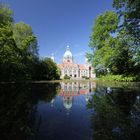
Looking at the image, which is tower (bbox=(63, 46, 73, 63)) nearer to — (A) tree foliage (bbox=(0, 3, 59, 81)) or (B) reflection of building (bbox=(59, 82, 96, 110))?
(A) tree foliage (bbox=(0, 3, 59, 81))

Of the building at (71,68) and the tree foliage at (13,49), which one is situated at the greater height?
the building at (71,68)

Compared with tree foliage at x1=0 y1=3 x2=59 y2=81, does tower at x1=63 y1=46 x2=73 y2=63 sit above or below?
above

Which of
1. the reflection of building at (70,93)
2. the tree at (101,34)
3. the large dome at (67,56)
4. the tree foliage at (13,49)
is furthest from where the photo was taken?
the large dome at (67,56)

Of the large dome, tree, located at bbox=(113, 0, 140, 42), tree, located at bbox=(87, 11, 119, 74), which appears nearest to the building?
the large dome

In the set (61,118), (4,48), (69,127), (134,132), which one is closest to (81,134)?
(69,127)

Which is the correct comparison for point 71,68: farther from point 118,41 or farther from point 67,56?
point 118,41

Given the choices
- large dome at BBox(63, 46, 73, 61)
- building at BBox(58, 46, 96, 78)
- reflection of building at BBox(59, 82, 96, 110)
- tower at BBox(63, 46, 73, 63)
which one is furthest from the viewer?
large dome at BBox(63, 46, 73, 61)

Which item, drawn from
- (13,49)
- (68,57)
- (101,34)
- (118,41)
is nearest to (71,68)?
(68,57)

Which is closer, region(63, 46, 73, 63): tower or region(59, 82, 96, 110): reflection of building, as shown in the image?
region(59, 82, 96, 110): reflection of building

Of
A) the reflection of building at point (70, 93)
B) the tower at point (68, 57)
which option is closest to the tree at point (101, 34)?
the reflection of building at point (70, 93)

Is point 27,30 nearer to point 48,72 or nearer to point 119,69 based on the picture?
point 48,72

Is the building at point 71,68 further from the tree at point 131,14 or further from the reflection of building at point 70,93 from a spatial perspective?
the tree at point 131,14

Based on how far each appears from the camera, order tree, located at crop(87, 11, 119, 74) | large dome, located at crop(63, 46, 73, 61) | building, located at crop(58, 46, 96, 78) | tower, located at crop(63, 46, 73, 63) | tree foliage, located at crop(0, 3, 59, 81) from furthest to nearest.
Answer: large dome, located at crop(63, 46, 73, 61) → tower, located at crop(63, 46, 73, 63) → building, located at crop(58, 46, 96, 78) → tree, located at crop(87, 11, 119, 74) → tree foliage, located at crop(0, 3, 59, 81)

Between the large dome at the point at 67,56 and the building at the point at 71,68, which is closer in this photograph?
the building at the point at 71,68
